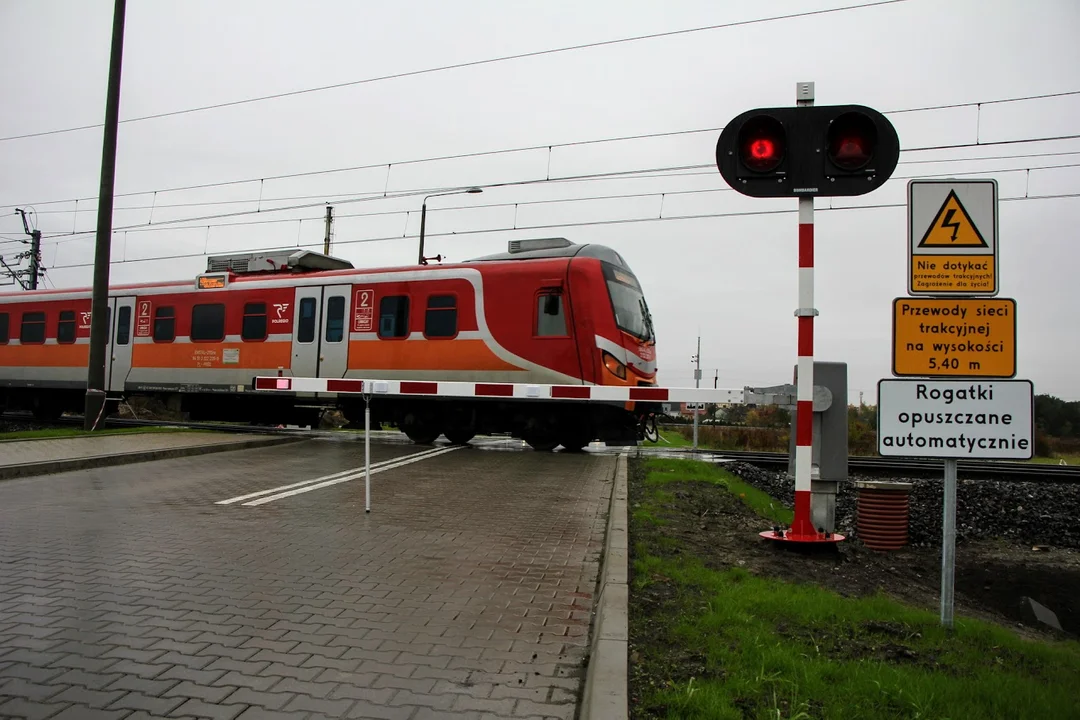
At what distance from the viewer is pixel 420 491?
9.54 metres

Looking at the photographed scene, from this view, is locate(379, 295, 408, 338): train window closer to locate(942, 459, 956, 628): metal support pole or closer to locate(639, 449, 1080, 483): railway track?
locate(639, 449, 1080, 483): railway track

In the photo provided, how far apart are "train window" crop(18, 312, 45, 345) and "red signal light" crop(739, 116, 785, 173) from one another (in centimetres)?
2058

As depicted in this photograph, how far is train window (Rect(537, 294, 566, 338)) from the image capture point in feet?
45.8

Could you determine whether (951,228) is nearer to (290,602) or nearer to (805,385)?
(805,385)

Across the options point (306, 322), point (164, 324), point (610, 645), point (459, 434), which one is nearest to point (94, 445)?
point (306, 322)

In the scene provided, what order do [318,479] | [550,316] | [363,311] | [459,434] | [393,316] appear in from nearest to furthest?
[318,479] → [550,316] → [393,316] → [363,311] → [459,434]

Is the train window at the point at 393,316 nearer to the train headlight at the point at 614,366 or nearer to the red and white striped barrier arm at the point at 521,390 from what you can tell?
the train headlight at the point at 614,366

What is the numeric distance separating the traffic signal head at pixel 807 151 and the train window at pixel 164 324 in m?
15.9

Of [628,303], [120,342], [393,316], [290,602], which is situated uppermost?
[628,303]

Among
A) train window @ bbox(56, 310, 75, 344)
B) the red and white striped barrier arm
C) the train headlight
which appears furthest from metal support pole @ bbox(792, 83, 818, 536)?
train window @ bbox(56, 310, 75, 344)

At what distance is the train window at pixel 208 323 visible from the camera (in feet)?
58.4

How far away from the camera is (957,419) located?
4.52 m

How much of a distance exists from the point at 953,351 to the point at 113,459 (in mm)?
11146

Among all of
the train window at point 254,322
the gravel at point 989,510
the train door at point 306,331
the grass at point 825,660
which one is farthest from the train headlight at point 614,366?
the grass at point 825,660
